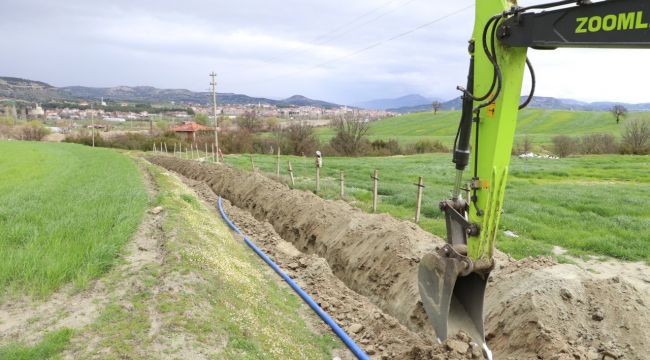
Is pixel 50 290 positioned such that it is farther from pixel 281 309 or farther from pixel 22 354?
pixel 281 309

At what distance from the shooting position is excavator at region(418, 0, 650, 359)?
4.15 metres

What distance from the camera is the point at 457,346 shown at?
17.4 feet

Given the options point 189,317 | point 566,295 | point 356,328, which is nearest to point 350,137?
point 356,328

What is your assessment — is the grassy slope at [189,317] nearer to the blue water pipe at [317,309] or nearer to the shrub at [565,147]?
the blue water pipe at [317,309]

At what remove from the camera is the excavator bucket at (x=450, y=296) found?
528 cm

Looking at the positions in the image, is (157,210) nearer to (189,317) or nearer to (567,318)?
(189,317)

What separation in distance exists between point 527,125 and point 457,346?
90698mm

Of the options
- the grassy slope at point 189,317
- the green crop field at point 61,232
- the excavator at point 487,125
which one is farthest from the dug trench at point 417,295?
the green crop field at point 61,232

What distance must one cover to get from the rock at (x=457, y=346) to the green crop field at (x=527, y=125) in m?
63.6

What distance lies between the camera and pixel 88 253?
731cm

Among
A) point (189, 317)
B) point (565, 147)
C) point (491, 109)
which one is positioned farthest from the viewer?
point (565, 147)

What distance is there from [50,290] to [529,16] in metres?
6.53

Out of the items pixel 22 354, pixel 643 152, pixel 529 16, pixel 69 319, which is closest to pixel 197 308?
pixel 69 319

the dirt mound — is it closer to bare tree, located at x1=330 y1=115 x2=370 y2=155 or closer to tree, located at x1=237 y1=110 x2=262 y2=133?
bare tree, located at x1=330 y1=115 x2=370 y2=155
